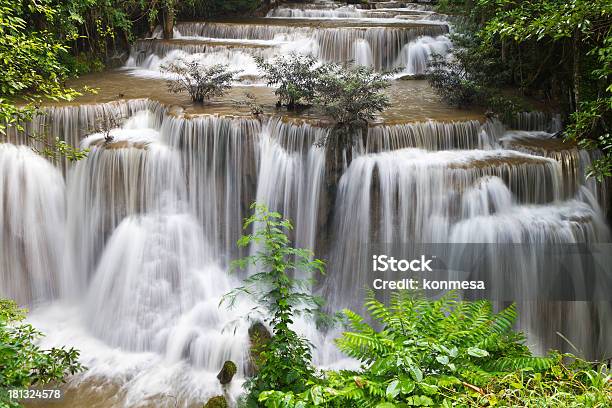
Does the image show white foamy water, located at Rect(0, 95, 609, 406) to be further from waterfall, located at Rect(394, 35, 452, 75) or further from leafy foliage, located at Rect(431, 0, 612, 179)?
waterfall, located at Rect(394, 35, 452, 75)

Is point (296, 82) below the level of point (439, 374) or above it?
above

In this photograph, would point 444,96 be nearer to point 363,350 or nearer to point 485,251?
point 485,251

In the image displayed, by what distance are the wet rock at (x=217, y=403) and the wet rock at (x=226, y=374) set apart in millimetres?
600

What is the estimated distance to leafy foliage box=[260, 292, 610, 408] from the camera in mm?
2857

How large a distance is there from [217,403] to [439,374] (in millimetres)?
4507

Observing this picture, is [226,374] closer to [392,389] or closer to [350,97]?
[350,97]

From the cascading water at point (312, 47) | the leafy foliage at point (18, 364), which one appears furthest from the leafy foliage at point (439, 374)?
the cascading water at point (312, 47)

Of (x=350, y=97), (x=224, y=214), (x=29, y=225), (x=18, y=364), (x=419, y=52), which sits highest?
(x=419, y=52)

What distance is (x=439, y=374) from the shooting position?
3078 millimetres

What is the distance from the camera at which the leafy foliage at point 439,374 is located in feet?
9.37

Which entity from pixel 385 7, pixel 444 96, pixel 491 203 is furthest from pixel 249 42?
pixel 491 203

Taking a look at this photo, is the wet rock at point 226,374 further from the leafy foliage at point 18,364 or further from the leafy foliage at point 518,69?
the leafy foliage at point 518,69

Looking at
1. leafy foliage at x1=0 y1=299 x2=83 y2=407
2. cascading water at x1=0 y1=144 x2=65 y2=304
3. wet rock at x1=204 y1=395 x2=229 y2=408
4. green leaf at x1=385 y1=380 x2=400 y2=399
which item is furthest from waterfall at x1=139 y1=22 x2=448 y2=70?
green leaf at x1=385 y1=380 x2=400 y2=399

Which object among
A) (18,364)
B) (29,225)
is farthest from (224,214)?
(18,364)
